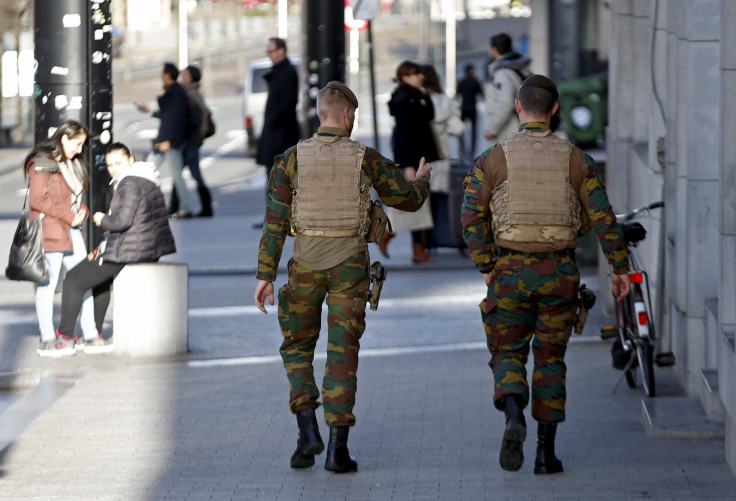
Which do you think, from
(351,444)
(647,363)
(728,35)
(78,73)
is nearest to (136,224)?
(78,73)

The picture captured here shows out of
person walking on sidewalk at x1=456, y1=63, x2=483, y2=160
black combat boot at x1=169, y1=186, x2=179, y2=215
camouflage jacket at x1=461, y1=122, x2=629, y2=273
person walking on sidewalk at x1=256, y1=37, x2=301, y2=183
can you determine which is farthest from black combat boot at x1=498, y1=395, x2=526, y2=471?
person walking on sidewalk at x1=456, y1=63, x2=483, y2=160

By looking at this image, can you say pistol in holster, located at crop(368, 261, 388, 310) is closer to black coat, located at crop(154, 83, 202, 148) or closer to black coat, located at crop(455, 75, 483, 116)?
black coat, located at crop(154, 83, 202, 148)

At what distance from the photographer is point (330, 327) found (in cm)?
622

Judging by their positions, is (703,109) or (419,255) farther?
(419,255)

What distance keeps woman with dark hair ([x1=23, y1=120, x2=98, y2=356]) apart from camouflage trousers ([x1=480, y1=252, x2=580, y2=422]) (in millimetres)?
3764

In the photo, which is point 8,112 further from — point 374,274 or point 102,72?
point 374,274

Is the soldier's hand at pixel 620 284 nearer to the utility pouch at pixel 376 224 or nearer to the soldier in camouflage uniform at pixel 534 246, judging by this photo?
the soldier in camouflage uniform at pixel 534 246

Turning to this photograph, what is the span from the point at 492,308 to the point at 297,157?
1059 millimetres

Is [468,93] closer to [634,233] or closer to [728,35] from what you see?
[634,233]

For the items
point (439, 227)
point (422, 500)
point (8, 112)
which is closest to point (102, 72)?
point (439, 227)

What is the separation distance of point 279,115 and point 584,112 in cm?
1145

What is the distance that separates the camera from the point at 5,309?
1108cm

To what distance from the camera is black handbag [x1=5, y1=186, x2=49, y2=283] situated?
8.91 m

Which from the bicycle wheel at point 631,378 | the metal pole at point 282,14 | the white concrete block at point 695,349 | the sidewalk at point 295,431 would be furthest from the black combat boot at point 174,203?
the metal pole at point 282,14
